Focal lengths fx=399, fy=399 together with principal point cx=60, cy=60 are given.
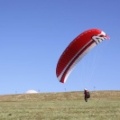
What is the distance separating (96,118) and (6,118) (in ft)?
15.8

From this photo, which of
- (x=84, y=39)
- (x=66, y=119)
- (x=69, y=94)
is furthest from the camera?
(x=69, y=94)

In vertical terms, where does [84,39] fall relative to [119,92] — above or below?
below

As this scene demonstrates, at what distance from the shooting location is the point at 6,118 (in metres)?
21.4

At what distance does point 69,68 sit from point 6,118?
15.7 meters

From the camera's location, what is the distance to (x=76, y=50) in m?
35.2

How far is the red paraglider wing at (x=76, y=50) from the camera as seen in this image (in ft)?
114

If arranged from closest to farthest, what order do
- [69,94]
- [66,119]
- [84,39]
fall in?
[66,119]
[84,39]
[69,94]

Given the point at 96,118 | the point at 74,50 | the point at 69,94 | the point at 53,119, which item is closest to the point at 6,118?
the point at 53,119

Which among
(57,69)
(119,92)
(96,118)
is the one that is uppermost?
(119,92)

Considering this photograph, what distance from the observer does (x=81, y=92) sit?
72.1m

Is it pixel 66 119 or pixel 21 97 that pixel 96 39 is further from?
pixel 21 97

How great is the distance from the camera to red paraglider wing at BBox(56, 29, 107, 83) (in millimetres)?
34812

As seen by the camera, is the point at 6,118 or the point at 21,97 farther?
the point at 21,97

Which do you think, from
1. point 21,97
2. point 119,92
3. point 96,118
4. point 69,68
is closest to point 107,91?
point 119,92
